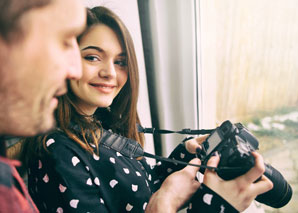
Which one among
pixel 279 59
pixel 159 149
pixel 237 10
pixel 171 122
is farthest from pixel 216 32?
pixel 159 149

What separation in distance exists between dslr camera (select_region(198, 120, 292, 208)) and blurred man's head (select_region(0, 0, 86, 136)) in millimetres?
411

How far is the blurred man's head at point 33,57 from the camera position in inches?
13.4

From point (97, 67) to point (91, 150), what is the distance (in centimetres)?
25

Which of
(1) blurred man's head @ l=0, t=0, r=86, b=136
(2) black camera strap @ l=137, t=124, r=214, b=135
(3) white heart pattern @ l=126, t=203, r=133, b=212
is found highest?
(1) blurred man's head @ l=0, t=0, r=86, b=136

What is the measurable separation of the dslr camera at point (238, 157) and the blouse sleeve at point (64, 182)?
331 mm

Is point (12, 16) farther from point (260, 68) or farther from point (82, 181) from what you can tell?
point (260, 68)

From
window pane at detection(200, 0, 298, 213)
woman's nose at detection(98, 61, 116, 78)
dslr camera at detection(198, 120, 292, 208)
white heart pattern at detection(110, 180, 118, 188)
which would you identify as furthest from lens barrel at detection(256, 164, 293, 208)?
woman's nose at detection(98, 61, 116, 78)

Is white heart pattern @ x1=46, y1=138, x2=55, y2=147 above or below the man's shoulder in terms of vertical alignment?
below

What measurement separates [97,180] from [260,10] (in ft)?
2.76

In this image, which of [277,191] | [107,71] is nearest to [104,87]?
[107,71]

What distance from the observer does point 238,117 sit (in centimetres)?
106

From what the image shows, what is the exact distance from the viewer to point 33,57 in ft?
1.21

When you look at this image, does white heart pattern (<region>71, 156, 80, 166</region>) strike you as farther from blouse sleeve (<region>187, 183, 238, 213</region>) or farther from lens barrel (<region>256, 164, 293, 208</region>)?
lens barrel (<region>256, 164, 293, 208</region>)

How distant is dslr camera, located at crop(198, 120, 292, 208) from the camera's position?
552 mm
